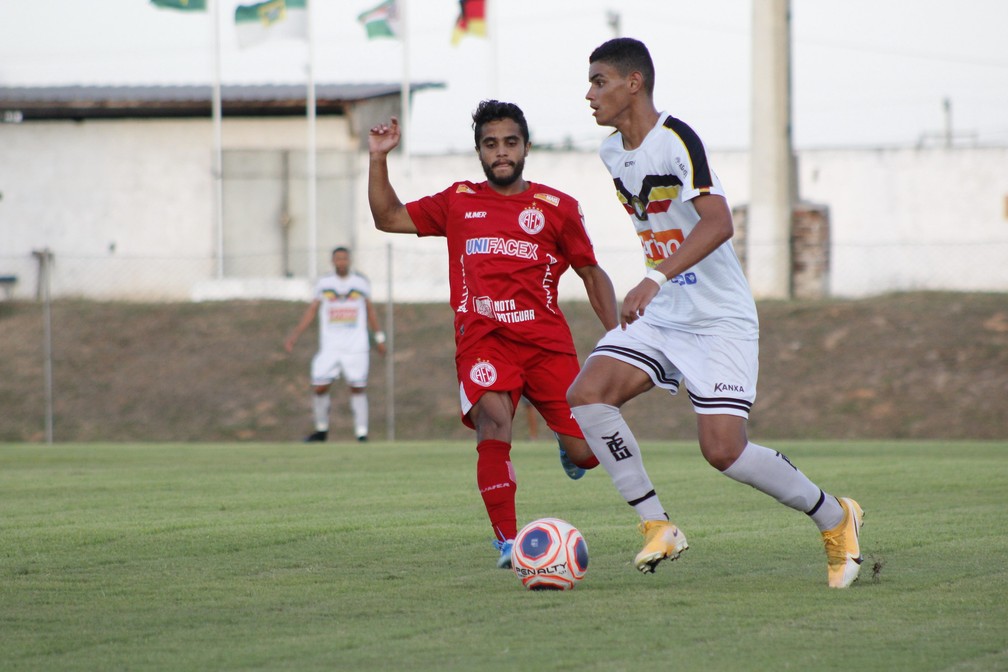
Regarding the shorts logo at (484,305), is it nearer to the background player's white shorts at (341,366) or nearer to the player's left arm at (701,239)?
the player's left arm at (701,239)

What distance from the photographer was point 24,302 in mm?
30562

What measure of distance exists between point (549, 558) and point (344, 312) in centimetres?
1440

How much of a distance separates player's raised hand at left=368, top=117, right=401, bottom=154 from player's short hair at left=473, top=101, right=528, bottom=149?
39 cm

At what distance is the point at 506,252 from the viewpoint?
725 cm

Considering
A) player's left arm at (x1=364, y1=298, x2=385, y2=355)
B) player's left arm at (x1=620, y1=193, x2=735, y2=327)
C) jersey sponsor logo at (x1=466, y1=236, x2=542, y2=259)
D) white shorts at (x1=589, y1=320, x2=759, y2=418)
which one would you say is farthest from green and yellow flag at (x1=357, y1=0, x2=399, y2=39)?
player's left arm at (x1=620, y1=193, x2=735, y2=327)

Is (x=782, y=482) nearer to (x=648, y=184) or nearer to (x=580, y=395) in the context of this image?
(x=580, y=395)

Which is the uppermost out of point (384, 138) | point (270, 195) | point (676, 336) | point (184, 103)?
point (184, 103)

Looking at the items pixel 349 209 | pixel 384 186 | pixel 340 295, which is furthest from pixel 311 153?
pixel 384 186

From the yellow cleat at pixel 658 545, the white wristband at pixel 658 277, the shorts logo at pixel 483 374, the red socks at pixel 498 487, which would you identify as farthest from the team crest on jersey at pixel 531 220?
the yellow cleat at pixel 658 545

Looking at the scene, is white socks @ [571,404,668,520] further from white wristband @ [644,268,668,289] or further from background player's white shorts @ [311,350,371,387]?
background player's white shorts @ [311,350,371,387]

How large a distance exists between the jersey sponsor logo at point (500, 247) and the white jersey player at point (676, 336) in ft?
2.61

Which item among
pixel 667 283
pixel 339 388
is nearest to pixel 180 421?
pixel 339 388

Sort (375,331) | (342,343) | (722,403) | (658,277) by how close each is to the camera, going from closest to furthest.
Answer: (658,277)
(722,403)
(375,331)
(342,343)

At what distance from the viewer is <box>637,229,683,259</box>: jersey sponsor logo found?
21.0 feet
